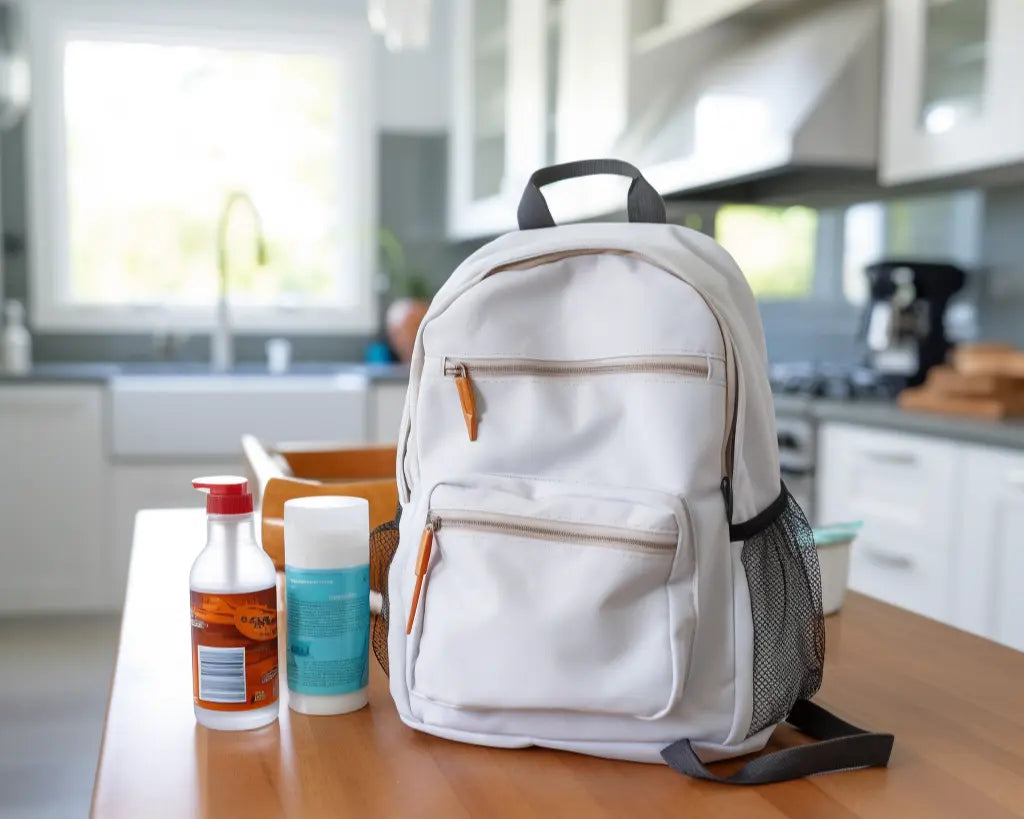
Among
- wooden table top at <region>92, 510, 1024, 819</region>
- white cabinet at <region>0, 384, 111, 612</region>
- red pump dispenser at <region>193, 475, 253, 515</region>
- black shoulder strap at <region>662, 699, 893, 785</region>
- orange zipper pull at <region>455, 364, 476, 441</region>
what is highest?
orange zipper pull at <region>455, 364, 476, 441</region>

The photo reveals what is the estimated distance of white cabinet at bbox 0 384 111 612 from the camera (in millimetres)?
3516

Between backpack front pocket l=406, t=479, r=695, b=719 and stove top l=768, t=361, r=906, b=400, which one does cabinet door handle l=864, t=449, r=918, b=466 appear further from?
backpack front pocket l=406, t=479, r=695, b=719

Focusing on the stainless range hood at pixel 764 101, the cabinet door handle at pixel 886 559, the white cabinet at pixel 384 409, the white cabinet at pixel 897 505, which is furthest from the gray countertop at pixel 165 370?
the cabinet door handle at pixel 886 559

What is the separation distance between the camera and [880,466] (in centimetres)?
253

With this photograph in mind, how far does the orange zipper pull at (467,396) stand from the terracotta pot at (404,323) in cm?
328

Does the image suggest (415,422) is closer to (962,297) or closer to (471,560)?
(471,560)

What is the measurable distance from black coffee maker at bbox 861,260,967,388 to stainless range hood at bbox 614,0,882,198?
0.29m

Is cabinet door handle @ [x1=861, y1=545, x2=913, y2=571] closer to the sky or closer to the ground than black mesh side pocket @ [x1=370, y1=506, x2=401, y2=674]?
closer to the ground

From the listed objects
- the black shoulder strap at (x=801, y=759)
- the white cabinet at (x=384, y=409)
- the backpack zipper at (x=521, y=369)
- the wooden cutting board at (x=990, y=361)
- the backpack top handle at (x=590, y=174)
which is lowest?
the white cabinet at (x=384, y=409)

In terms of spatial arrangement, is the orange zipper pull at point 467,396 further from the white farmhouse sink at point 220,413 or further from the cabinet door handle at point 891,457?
the white farmhouse sink at point 220,413

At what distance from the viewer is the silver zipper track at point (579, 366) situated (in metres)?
0.76

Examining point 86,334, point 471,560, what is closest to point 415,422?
point 471,560

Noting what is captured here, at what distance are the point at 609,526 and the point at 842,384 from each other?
232cm

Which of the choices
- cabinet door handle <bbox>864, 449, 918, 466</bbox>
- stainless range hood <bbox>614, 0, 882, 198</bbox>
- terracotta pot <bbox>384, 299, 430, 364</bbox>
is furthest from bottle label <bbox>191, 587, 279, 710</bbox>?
terracotta pot <bbox>384, 299, 430, 364</bbox>
